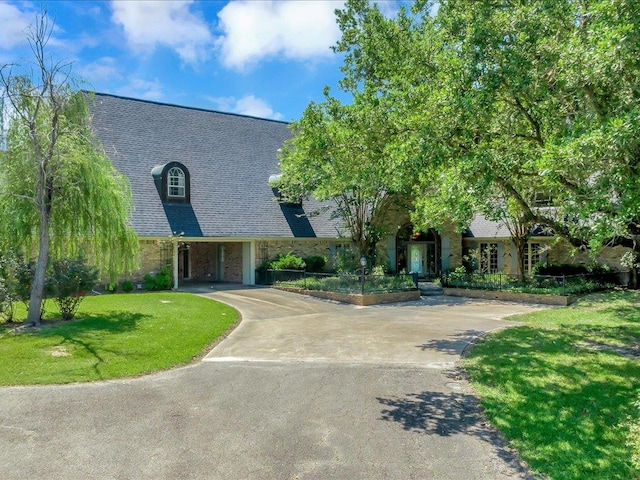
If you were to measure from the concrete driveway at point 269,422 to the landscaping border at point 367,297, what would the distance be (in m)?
7.45

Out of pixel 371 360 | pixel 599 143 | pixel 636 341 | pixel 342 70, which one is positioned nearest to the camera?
pixel 599 143

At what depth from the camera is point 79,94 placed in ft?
42.4

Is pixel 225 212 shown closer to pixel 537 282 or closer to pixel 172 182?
pixel 172 182

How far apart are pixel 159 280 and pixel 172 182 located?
496 centimetres

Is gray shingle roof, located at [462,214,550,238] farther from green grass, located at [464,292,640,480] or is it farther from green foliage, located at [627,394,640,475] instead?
green foliage, located at [627,394,640,475]

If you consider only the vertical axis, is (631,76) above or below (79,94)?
below

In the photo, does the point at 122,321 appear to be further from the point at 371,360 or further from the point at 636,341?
the point at 636,341

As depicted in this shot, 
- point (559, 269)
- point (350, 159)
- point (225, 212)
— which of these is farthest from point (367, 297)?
point (559, 269)

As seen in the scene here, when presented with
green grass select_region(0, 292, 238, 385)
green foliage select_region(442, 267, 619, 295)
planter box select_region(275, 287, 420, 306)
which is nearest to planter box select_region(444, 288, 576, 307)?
green foliage select_region(442, 267, 619, 295)

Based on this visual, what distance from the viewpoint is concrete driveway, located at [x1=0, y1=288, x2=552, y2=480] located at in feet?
16.3

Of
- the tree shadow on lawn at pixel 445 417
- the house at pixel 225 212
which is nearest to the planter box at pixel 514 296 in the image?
the house at pixel 225 212

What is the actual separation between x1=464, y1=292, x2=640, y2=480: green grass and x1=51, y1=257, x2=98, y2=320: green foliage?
34.3 ft

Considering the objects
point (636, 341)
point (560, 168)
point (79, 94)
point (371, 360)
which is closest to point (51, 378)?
point (371, 360)

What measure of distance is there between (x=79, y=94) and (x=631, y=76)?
13.4m
